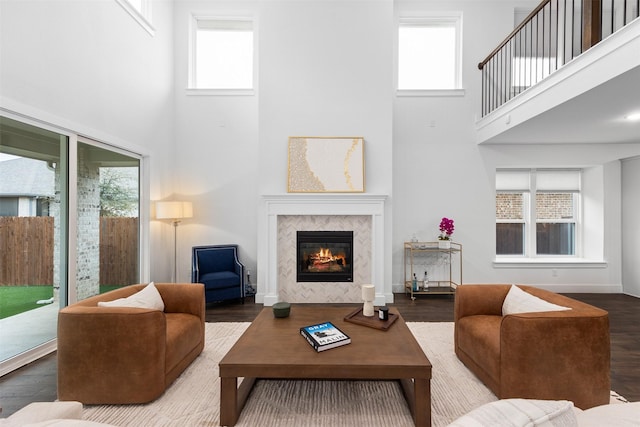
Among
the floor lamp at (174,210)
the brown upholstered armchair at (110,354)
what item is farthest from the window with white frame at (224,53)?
the brown upholstered armchair at (110,354)

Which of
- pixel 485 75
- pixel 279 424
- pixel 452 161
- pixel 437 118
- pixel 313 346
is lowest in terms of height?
pixel 279 424

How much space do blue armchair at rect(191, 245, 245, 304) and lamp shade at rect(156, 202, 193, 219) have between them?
54 cm

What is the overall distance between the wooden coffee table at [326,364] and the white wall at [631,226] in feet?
16.5

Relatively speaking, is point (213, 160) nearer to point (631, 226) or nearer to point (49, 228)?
point (49, 228)

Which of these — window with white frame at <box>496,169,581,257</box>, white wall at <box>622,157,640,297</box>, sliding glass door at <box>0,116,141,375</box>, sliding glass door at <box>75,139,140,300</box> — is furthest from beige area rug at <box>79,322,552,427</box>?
white wall at <box>622,157,640,297</box>

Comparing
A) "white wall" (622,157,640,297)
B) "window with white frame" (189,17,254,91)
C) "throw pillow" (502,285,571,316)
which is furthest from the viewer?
"window with white frame" (189,17,254,91)

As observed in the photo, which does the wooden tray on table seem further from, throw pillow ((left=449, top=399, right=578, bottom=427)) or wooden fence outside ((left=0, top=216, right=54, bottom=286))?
wooden fence outside ((left=0, top=216, right=54, bottom=286))

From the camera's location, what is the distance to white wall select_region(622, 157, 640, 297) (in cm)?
476

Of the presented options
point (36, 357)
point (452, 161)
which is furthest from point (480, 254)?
point (36, 357)

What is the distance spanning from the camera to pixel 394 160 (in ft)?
16.9

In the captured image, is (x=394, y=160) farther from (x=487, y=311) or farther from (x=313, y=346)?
(x=313, y=346)

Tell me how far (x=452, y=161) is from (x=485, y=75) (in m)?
1.53

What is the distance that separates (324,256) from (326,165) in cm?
134

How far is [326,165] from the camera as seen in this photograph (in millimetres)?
4457
